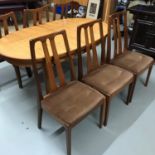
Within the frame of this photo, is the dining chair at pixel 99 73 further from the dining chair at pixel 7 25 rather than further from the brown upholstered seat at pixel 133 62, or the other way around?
the dining chair at pixel 7 25

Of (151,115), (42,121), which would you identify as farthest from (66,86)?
(151,115)

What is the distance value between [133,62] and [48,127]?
130 centimetres

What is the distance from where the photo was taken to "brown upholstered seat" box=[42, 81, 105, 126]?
164 cm

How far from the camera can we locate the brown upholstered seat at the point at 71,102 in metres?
1.64

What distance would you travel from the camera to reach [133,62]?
8.13 feet

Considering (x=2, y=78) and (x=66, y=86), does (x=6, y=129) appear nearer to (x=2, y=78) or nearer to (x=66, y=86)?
(x=66, y=86)

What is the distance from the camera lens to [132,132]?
207 cm

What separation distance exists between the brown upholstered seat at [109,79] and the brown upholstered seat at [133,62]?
15 centimetres

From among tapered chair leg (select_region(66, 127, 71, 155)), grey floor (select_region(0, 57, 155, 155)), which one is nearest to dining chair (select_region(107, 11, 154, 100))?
grey floor (select_region(0, 57, 155, 155))

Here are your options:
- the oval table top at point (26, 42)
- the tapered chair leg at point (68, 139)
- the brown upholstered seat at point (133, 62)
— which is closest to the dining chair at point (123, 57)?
the brown upholstered seat at point (133, 62)

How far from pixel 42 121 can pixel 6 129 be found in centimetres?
38

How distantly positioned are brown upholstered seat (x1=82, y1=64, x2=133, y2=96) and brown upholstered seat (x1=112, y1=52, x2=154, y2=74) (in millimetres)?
147

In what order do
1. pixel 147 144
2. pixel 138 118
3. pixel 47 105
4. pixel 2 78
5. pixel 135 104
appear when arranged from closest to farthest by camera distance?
pixel 47 105, pixel 147 144, pixel 138 118, pixel 135 104, pixel 2 78

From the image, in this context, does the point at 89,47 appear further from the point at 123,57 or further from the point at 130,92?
the point at 130,92
